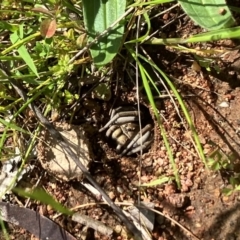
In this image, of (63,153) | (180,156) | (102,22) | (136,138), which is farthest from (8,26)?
(180,156)

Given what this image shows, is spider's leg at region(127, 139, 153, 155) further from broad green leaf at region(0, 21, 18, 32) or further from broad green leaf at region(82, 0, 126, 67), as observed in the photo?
broad green leaf at region(0, 21, 18, 32)

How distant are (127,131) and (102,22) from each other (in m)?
0.42

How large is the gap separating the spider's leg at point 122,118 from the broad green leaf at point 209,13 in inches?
17.8

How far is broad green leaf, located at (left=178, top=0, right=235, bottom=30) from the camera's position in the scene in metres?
1.10

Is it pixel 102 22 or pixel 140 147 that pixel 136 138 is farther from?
pixel 102 22

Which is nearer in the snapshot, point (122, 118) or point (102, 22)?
point (102, 22)

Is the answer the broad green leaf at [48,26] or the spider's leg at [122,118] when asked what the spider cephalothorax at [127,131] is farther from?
the broad green leaf at [48,26]

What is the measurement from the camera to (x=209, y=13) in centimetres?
112

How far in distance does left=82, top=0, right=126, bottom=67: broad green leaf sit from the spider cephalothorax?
0.33 m

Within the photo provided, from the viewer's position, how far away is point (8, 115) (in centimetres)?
147

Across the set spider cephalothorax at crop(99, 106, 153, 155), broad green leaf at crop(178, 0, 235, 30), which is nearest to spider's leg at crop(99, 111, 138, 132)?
spider cephalothorax at crop(99, 106, 153, 155)

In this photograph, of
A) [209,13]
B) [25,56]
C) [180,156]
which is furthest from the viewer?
[180,156]

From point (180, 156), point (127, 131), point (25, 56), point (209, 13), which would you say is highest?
point (25, 56)

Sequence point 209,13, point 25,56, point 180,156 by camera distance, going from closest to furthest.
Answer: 1. point 209,13
2. point 25,56
3. point 180,156
